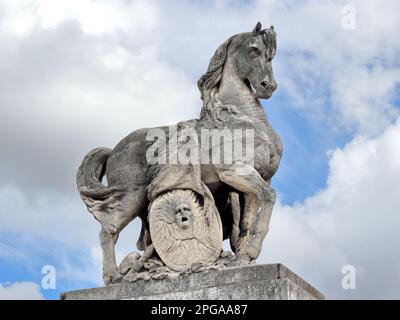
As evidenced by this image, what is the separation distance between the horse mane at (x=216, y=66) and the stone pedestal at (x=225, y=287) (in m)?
3.00

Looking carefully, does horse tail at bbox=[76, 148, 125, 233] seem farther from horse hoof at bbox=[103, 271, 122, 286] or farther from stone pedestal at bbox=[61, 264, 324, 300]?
stone pedestal at bbox=[61, 264, 324, 300]

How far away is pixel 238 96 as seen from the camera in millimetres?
14977

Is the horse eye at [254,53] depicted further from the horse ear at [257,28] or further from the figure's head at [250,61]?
the horse ear at [257,28]

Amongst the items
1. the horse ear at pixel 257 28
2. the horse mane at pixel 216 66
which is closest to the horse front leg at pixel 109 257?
the horse mane at pixel 216 66

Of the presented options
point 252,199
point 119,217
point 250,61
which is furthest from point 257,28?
point 119,217

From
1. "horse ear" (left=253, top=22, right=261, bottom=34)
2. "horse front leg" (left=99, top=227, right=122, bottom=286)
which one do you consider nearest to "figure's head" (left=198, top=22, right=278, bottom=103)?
"horse ear" (left=253, top=22, right=261, bottom=34)

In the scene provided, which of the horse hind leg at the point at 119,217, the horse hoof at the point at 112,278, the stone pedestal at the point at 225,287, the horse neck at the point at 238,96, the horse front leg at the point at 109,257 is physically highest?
the horse neck at the point at 238,96

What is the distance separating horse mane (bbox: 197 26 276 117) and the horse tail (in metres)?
1.83

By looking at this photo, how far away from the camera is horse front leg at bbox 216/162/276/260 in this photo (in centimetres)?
1394

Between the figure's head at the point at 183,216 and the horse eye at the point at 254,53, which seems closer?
the figure's head at the point at 183,216

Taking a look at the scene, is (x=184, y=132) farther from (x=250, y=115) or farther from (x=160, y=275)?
(x=160, y=275)

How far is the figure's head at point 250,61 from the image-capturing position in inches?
590
